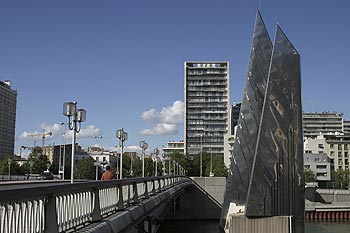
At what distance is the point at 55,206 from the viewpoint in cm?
746

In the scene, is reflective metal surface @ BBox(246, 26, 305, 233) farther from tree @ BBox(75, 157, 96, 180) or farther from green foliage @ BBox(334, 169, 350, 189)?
green foliage @ BBox(334, 169, 350, 189)

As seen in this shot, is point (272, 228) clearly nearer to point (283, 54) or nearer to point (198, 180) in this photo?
point (283, 54)

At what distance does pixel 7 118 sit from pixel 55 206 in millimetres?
117980

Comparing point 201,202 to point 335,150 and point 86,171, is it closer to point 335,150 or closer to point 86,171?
point 86,171

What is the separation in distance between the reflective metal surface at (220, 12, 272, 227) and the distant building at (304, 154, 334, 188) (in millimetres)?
95418

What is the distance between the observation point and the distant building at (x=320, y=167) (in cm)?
12425

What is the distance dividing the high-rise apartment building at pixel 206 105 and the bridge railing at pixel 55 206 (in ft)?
527

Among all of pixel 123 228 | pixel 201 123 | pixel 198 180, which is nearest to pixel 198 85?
pixel 201 123

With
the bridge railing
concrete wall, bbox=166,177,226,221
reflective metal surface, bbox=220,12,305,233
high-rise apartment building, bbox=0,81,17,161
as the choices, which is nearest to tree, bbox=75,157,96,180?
high-rise apartment building, bbox=0,81,17,161

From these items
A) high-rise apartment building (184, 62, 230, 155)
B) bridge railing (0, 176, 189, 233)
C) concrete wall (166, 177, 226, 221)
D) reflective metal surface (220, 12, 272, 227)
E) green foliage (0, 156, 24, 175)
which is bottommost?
concrete wall (166, 177, 226, 221)

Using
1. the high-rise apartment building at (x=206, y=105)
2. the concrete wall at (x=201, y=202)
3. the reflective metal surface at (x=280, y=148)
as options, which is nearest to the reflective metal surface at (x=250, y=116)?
the reflective metal surface at (x=280, y=148)

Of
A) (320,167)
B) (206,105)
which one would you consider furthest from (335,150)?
(206,105)

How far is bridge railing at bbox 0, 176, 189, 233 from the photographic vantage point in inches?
230

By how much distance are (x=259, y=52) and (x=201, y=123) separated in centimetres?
14025
